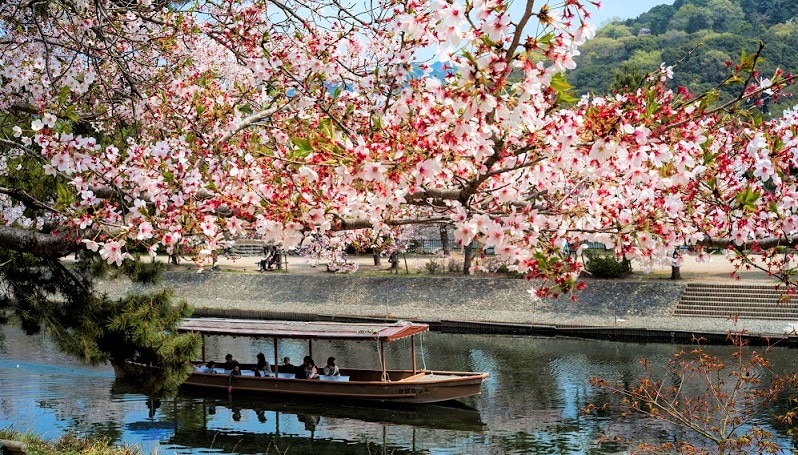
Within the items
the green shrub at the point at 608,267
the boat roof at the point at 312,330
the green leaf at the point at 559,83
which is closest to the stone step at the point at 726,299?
the green shrub at the point at 608,267

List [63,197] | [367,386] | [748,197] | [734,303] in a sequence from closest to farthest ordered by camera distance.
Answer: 1. [748,197]
2. [63,197]
3. [367,386]
4. [734,303]

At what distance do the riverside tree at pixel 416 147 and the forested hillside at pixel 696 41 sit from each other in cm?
4301

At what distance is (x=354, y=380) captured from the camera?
17281 mm

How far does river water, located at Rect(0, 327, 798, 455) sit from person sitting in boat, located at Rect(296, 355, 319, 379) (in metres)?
0.57

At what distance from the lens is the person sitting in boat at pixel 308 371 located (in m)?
17.0

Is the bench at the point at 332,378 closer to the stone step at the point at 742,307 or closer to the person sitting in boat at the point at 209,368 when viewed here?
the person sitting in boat at the point at 209,368

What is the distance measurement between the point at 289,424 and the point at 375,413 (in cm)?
171

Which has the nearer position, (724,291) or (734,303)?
(734,303)

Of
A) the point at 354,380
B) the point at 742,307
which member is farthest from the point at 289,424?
the point at 742,307

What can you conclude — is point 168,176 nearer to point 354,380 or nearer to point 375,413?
point 375,413

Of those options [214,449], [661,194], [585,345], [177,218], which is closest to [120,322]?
[177,218]

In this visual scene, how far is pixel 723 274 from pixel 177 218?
2355cm

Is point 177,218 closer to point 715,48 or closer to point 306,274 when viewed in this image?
point 306,274

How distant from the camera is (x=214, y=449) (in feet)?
45.6
